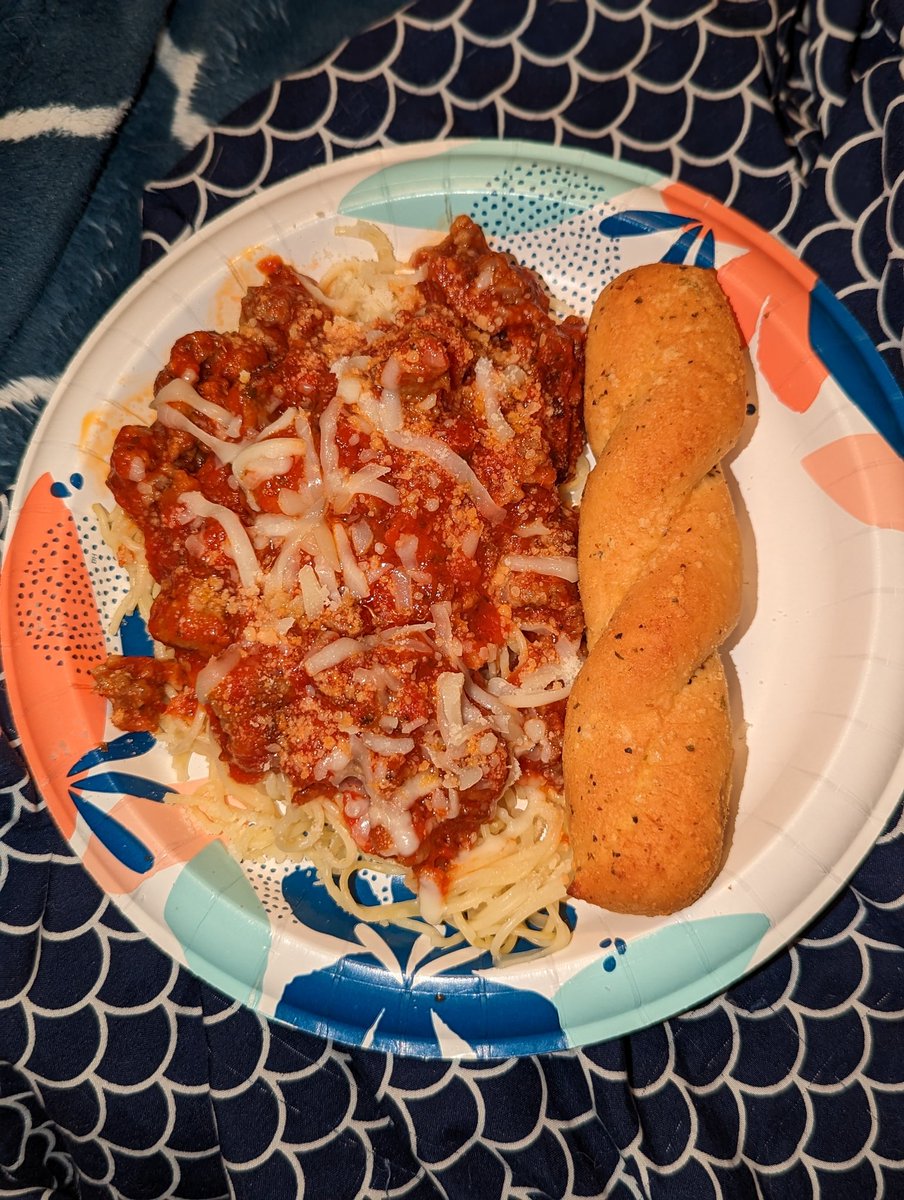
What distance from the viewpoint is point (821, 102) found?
14.4 ft

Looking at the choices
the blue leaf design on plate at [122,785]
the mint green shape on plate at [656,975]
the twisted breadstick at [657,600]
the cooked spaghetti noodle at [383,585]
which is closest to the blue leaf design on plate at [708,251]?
the twisted breadstick at [657,600]

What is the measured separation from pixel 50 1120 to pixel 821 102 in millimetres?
6430

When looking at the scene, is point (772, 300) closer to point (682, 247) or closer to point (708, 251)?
point (708, 251)

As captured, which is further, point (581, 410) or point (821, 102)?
point (821, 102)

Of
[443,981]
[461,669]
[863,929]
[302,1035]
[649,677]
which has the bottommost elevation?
[302,1035]

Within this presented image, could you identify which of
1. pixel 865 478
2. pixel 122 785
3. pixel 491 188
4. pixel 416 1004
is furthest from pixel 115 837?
pixel 865 478

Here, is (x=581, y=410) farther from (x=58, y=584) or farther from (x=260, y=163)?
(x=58, y=584)

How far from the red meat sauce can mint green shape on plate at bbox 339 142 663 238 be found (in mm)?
492

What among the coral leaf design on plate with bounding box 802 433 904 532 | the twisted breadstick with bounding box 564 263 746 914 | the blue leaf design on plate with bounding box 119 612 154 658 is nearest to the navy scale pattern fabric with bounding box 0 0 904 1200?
the coral leaf design on plate with bounding box 802 433 904 532

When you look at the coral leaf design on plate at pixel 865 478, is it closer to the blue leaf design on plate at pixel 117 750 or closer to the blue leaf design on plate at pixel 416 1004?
the blue leaf design on plate at pixel 416 1004

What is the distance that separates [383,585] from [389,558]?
117mm

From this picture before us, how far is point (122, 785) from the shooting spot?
395 cm

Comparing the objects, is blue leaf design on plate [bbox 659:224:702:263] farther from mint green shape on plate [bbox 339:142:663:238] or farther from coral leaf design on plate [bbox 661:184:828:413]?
mint green shape on plate [bbox 339:142:663:238]

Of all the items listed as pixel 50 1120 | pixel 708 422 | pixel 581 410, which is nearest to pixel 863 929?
pixel 708 422
